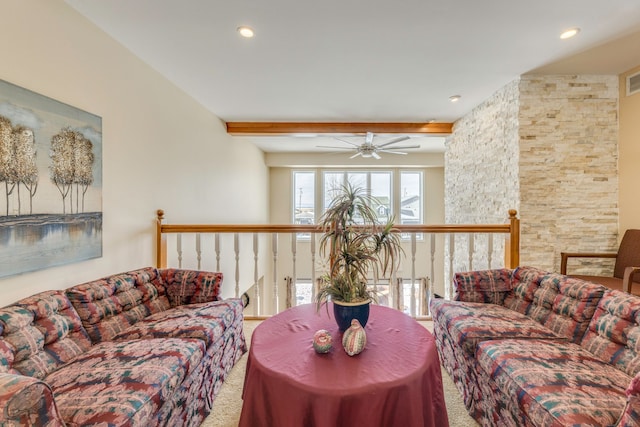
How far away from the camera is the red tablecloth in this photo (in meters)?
1.03

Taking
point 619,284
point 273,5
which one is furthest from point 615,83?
point 273,5

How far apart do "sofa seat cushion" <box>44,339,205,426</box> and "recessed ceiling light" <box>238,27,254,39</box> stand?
222cm

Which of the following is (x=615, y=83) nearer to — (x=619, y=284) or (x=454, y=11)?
(x=619, y=284)

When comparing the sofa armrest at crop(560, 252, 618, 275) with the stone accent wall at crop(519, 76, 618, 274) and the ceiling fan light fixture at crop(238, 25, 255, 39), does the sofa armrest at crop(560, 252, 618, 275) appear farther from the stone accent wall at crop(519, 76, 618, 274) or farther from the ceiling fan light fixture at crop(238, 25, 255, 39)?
the ceiling fan light fixture at crop(238, 25, 255, 39)

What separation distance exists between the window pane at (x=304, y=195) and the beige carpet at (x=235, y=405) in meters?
5.42

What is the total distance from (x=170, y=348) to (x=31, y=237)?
105cm

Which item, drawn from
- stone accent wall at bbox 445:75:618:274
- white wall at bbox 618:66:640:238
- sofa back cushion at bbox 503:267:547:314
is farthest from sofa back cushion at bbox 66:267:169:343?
white wall at bbox 618:66:640:238

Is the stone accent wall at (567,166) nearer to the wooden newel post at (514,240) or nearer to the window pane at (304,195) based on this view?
the wooden newel post at (514,240)

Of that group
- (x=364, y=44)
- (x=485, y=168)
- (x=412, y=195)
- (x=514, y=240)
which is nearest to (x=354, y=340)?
(x=364, y=44)

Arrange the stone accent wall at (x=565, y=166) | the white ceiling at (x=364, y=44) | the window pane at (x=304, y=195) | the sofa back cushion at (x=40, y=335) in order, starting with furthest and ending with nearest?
1. the window pane at (x=304, y=195)
2. the stone accent wall at (x=565, y=166)
3. the white ceiling at (x=364, y=44)
4. the sofa back cushion at (x=40, y=335)

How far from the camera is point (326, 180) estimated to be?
7.34 metres

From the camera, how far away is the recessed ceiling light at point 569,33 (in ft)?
7.17

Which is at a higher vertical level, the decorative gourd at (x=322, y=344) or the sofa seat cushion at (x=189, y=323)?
the decorative gourd at (x=322, y=344)

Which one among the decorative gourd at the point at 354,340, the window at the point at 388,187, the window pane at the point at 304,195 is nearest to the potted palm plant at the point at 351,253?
the decorative gourd at the point at 354,340
